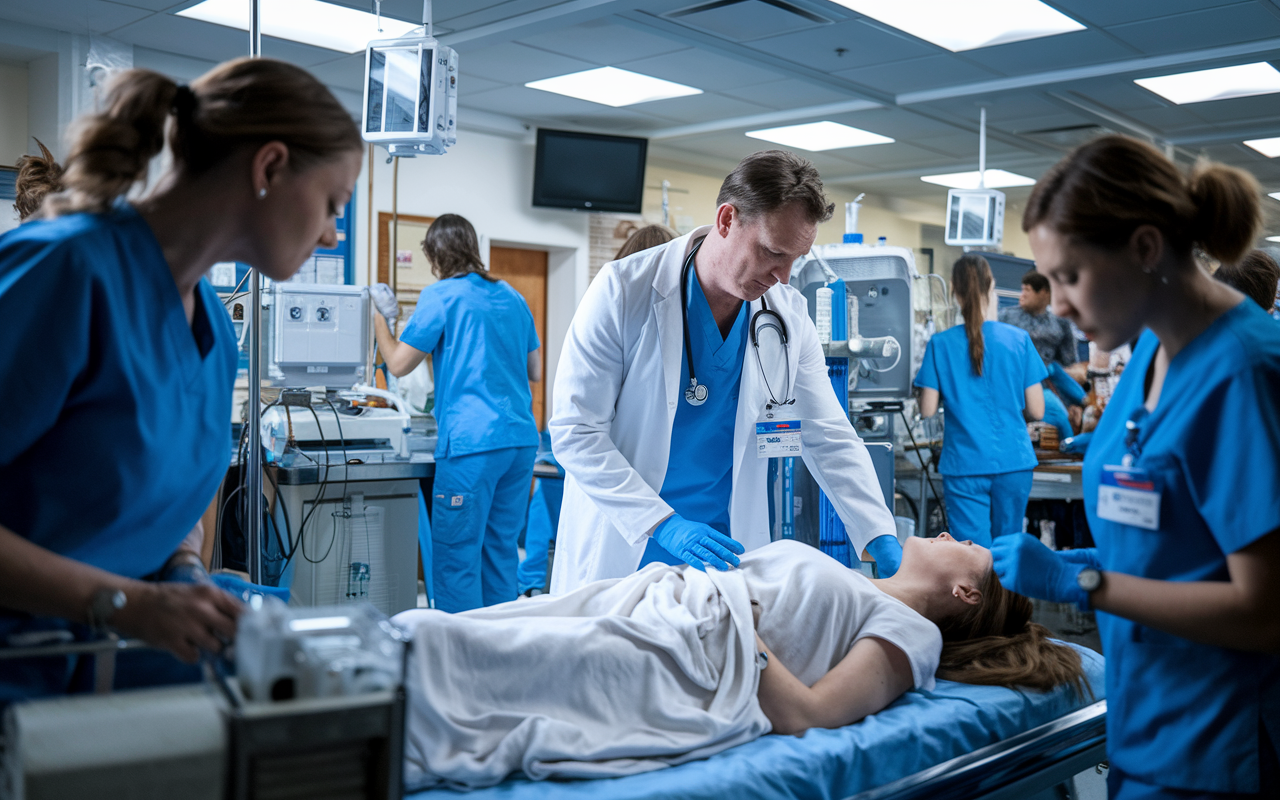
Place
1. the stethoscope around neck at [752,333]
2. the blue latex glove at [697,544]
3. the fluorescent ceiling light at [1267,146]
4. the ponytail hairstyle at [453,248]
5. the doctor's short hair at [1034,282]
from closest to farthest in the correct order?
the blue latex glove at [697,544] < the stethoscope around neck at [752,333] < the ponytail hairstyle at [453,248] < the doctor's short hair at [1034,282] < the fluorescent ceiling light at [1267,146]

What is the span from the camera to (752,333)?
7.66ft

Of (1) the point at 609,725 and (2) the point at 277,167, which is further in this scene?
(1) the point at 609,725

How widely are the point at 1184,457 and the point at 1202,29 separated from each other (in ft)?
14.7

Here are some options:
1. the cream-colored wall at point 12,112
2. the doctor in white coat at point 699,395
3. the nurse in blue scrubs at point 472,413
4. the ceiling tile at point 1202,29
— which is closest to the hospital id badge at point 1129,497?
the doctor in white coat at point 699,395

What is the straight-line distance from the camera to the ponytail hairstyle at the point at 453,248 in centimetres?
378

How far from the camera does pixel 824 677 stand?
5.87ft

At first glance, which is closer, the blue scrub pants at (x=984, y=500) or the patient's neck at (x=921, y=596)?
the patient's neck at (x=921, y=596)

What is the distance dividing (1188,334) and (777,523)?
2.20 meters

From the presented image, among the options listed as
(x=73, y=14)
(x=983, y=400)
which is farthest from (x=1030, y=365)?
(x=73, y=14)

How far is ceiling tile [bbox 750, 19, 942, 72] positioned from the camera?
15.9 ft

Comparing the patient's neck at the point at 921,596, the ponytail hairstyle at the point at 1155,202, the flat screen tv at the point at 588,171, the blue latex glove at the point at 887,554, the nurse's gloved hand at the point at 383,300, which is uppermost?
the flat screen tv at the point at 588,171

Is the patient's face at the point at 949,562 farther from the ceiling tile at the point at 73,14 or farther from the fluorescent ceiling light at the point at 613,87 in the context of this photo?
the ceiling tile at the point at 73,14

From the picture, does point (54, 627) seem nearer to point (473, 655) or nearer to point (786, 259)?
point (473, 655)

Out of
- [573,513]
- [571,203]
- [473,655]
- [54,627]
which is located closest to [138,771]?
[54,627]
